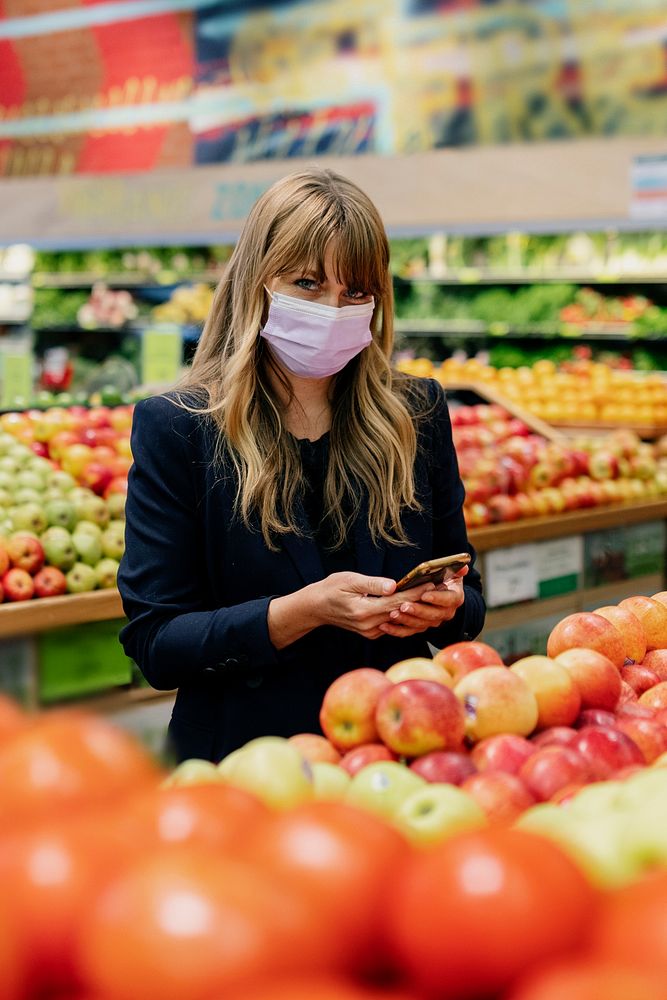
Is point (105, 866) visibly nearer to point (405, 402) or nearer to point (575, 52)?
point (405, 402)

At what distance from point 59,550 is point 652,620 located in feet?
6.86

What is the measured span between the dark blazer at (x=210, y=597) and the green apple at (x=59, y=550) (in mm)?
1643

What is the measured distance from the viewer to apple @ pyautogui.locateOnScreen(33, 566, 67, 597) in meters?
3.69

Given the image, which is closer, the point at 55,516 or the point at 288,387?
the point at 288,387

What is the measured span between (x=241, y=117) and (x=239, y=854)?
746cm

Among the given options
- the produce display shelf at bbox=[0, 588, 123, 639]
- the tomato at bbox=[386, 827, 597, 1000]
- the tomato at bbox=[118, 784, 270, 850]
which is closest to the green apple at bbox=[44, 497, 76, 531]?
the produce display shelf at bbox=[0, 588, 123, 639]

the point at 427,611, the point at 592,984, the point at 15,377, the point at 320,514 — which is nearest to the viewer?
the point at 592,984

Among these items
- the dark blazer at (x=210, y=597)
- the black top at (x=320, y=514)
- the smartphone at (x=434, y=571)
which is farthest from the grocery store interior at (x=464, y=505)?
the black top at (x=320, y=514)

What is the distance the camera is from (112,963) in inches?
27.4

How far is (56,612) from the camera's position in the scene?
358cm

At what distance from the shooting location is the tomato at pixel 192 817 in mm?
845

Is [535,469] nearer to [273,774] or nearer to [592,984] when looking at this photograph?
[273,774]

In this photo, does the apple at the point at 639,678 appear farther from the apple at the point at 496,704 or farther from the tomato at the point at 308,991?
the tomato at the point at 308,991

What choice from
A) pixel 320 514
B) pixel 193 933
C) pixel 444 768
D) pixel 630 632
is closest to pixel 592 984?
pixel 193 933
